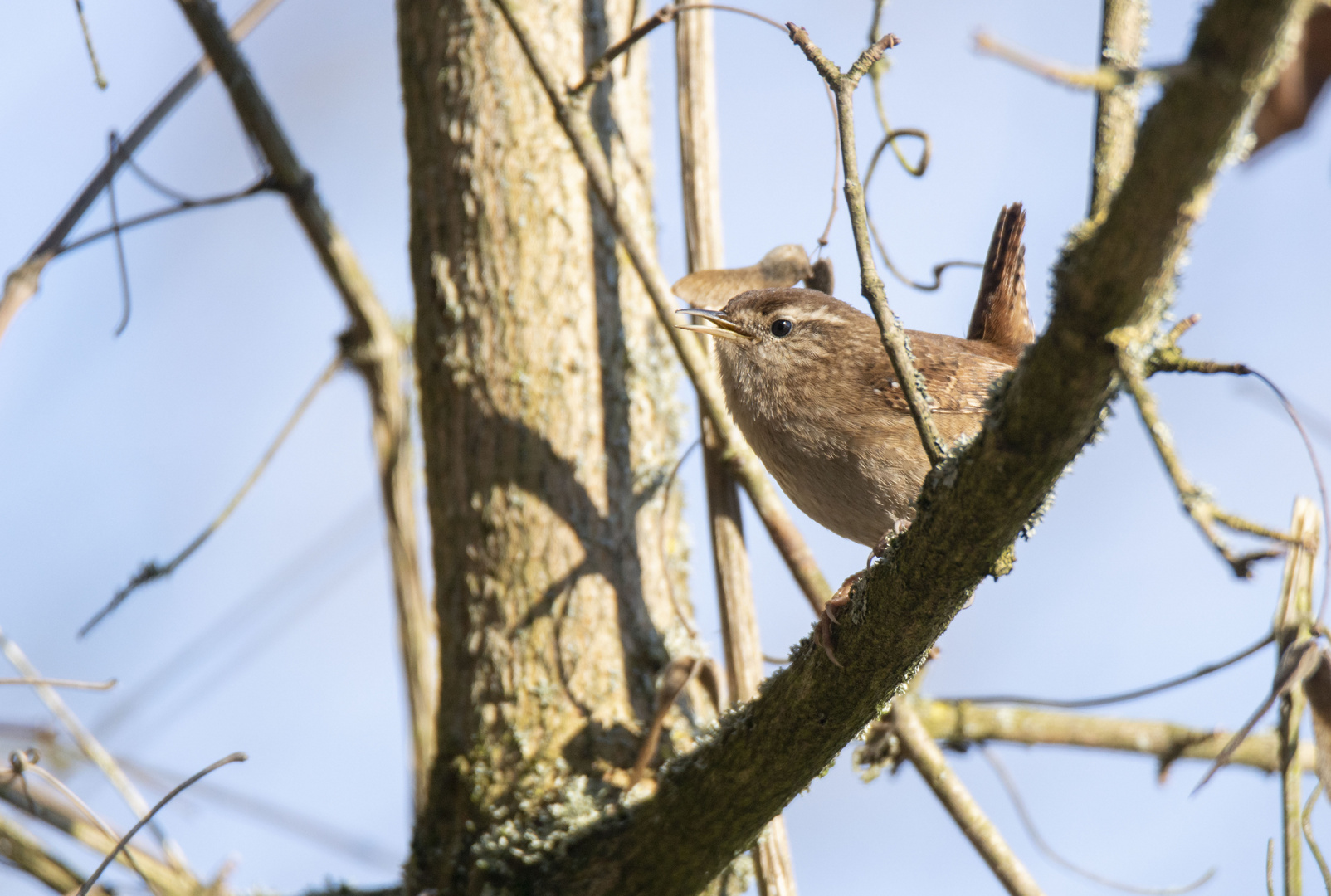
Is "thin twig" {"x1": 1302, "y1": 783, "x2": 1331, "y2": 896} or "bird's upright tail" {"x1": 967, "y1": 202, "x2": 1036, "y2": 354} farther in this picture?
"bird's upright tail" {"x1": 967, "y1": 202, "x2": 1036, "y2": 354}

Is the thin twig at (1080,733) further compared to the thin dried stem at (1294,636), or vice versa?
the thin twig at (1080,733)

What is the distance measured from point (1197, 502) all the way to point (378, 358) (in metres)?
3.06

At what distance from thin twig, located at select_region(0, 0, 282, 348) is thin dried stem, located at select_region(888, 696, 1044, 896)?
240 cm

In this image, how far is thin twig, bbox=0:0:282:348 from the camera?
2.73m

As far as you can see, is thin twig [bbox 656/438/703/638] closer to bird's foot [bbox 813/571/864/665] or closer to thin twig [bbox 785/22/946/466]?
bird's foot [bbox 813/571/864/665]

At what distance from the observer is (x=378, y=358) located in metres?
3.65

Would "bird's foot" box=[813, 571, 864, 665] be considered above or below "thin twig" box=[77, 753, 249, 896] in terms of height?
above

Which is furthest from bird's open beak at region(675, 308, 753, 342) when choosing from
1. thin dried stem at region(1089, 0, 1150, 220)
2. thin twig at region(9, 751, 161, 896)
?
thin twig at region(9, 751, 161, 896)

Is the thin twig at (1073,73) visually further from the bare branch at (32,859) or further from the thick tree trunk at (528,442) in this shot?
the bare branch at (32,859)

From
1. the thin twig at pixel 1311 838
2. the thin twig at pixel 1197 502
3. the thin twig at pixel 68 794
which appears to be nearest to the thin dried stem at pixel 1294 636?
the thin twig at pixel 1311 838

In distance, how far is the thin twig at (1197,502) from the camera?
3.24ft

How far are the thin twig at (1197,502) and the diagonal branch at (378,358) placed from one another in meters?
2.47

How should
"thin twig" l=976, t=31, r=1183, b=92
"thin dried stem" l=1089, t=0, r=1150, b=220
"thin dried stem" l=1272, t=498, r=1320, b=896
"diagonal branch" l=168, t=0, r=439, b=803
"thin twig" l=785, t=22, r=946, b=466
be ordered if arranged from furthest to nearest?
"diagonal branch" l=168, t=0, r=439, b=803 < "thin dried stem" l=1272, t=498, r=1320, b=896 < "thin twig" l=785, t=22, r=946, b=466 < "thin dried stem" l=1089, t=0, r=1150, b=220 < "thin twig" l=976, t=31, r=1183, b=92

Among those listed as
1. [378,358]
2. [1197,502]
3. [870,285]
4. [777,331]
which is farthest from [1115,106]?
[378,358]
